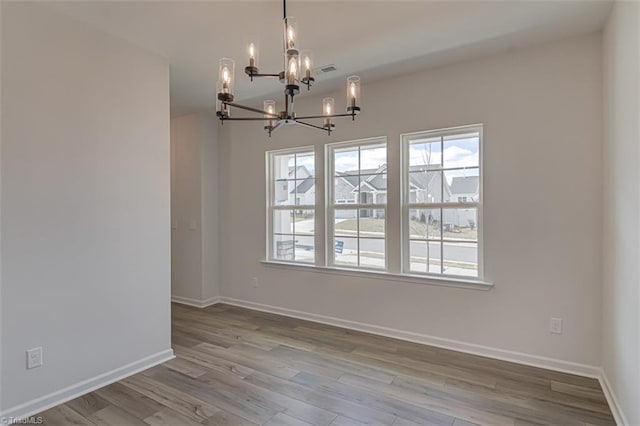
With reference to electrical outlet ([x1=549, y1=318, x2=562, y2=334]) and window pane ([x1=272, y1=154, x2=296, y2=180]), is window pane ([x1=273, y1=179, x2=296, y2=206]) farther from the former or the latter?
electrical outlet ([x1=549, y1=318, x2=562, y2=334])

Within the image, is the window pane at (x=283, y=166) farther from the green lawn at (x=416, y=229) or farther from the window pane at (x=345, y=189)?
the green lawn at (x=416, y=229)

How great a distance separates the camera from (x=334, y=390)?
2.52 metres

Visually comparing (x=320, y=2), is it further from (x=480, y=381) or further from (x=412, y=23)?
(x=480, y=381)

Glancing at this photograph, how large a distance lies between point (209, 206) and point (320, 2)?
3241mm

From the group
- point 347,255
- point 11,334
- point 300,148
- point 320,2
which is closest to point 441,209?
point 347,255

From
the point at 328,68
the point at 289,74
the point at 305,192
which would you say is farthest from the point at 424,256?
the point at 289,74

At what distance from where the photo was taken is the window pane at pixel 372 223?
12.1ft

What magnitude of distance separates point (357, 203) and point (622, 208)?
2.24m

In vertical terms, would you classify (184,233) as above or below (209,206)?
below

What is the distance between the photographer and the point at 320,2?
2246 millimetres

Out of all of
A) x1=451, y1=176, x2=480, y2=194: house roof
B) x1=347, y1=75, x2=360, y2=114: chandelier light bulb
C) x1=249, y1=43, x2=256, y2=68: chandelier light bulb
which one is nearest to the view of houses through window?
x1=451, y1=176, x2=480, y2=194: house roof

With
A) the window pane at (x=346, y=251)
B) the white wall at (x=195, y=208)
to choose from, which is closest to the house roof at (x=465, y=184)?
the window pane at (x=346, y=251)

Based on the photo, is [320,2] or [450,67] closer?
[320,2]

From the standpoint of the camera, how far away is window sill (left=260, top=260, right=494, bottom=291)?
3.13m
